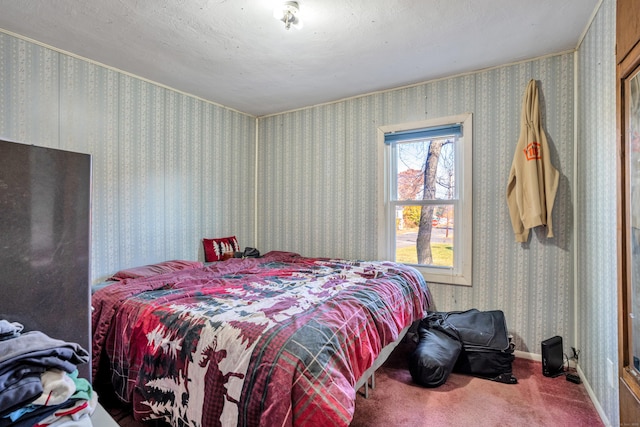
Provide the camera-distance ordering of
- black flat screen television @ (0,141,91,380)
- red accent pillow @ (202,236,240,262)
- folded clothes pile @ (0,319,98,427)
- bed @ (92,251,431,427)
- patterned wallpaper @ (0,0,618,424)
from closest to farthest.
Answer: folded clothes pile @ (0,319,98,427) → black flat screen television @ (0,141,91,380) → bed @ (92,251,431,427) → patterned wallpaper @ (0,0,618,424) → red accent pillow @ (202,236,240,262)

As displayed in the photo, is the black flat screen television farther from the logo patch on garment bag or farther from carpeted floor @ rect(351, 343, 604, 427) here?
the logo patch on garment bag

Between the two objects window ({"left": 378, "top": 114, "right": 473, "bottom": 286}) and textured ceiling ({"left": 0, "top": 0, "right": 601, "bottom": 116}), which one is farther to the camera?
window ({"left": 378, "top": 114, "right": 473, "bottom": 286})

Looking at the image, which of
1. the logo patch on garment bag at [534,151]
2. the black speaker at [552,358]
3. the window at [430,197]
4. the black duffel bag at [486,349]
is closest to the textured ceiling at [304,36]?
the window at [430,197]

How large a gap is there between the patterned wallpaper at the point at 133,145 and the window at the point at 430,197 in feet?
5.72

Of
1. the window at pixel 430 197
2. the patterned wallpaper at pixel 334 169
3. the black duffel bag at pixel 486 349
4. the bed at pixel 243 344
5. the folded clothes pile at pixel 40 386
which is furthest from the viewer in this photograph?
the window at pixel 430 197

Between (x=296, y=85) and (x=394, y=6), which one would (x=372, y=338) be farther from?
(x=296, y=85)

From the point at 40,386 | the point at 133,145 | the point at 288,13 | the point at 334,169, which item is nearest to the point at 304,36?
the point at 288,13

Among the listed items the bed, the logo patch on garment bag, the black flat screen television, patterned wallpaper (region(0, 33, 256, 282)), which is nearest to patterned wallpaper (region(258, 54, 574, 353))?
the logo patch on garment bag

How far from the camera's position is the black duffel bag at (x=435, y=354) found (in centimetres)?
211

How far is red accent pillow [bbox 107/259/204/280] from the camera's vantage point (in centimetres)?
240

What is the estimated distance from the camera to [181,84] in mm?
2938

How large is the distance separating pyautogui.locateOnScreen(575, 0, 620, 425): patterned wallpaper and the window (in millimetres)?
762

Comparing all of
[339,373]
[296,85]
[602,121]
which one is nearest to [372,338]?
[339,373]

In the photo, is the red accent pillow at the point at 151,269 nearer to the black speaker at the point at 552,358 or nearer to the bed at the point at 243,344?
the bed at the point at 243,344
